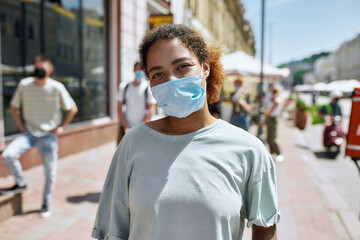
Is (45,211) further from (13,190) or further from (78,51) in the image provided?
(78,51)

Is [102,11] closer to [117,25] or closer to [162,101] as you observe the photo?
[117,25]

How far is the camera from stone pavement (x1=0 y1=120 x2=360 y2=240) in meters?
3.81

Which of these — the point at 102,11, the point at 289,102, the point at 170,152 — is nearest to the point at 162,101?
the point at 170,152

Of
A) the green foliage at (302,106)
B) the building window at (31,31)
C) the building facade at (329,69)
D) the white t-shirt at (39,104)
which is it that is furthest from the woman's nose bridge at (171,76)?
the building facade at (329,69)

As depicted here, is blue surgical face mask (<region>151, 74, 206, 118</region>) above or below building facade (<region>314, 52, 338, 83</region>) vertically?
below

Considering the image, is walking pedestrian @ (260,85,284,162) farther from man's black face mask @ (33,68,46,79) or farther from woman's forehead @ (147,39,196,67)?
woman's forehead @ (147,39,196,67)

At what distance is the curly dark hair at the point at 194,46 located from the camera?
1400 millimetres

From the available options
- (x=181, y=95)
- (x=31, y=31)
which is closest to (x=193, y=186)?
(x=181, y=95)

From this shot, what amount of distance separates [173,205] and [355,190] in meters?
6.00

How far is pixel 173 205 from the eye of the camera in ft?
4.23

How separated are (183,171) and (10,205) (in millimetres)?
3488

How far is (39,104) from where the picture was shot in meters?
4.11

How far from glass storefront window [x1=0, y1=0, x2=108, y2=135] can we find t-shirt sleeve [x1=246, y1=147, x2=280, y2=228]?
223 inches

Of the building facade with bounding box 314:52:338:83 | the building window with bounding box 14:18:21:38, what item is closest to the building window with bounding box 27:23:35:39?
the building window with bounding box 14:18:21:38
